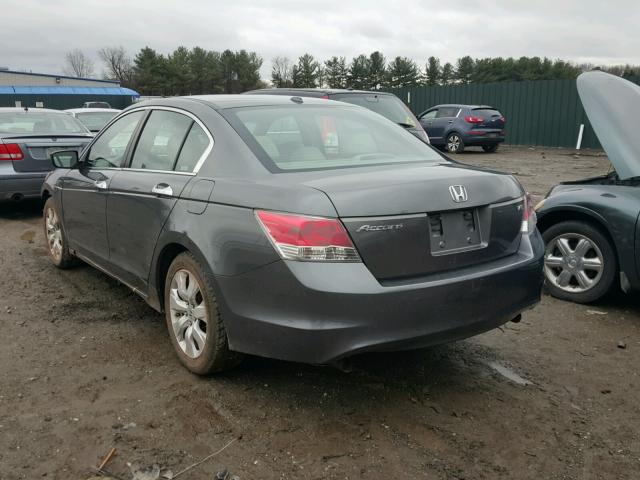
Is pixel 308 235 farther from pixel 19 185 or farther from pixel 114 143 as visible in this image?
pixel 19 185

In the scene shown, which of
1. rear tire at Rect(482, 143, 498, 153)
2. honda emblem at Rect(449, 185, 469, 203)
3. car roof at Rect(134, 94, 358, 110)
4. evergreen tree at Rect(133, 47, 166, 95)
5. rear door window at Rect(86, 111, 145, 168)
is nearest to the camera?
honda emblem at Rect(449, 185, 469, 203)

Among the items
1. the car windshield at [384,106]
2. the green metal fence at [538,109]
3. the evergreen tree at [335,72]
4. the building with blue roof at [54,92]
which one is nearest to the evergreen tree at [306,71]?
the evergreen tree at [335,72]

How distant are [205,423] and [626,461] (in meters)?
1.98

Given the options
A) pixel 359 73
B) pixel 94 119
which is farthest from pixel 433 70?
pixel 94 119

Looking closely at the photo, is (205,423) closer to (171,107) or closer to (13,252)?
(171,107)

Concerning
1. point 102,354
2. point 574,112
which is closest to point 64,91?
point 574,112

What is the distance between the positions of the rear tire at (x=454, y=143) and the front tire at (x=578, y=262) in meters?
15.2

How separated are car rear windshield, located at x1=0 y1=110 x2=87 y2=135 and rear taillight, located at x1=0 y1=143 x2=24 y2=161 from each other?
512mm

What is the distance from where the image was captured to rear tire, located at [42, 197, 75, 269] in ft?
17.8

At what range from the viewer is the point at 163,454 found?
2.69 meters

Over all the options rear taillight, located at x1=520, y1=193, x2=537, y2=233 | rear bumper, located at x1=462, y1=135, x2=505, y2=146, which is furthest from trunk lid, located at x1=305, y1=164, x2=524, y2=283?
rear bumper, located at x1=462, y1=135, x2=505, y2=146

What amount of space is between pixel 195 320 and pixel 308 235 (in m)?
1.05

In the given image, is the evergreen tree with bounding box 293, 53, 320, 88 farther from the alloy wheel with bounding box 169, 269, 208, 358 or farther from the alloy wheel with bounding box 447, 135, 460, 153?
the alloy wheel with bounding box 169, 269, 208, 358

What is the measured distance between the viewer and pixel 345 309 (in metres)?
2.64
